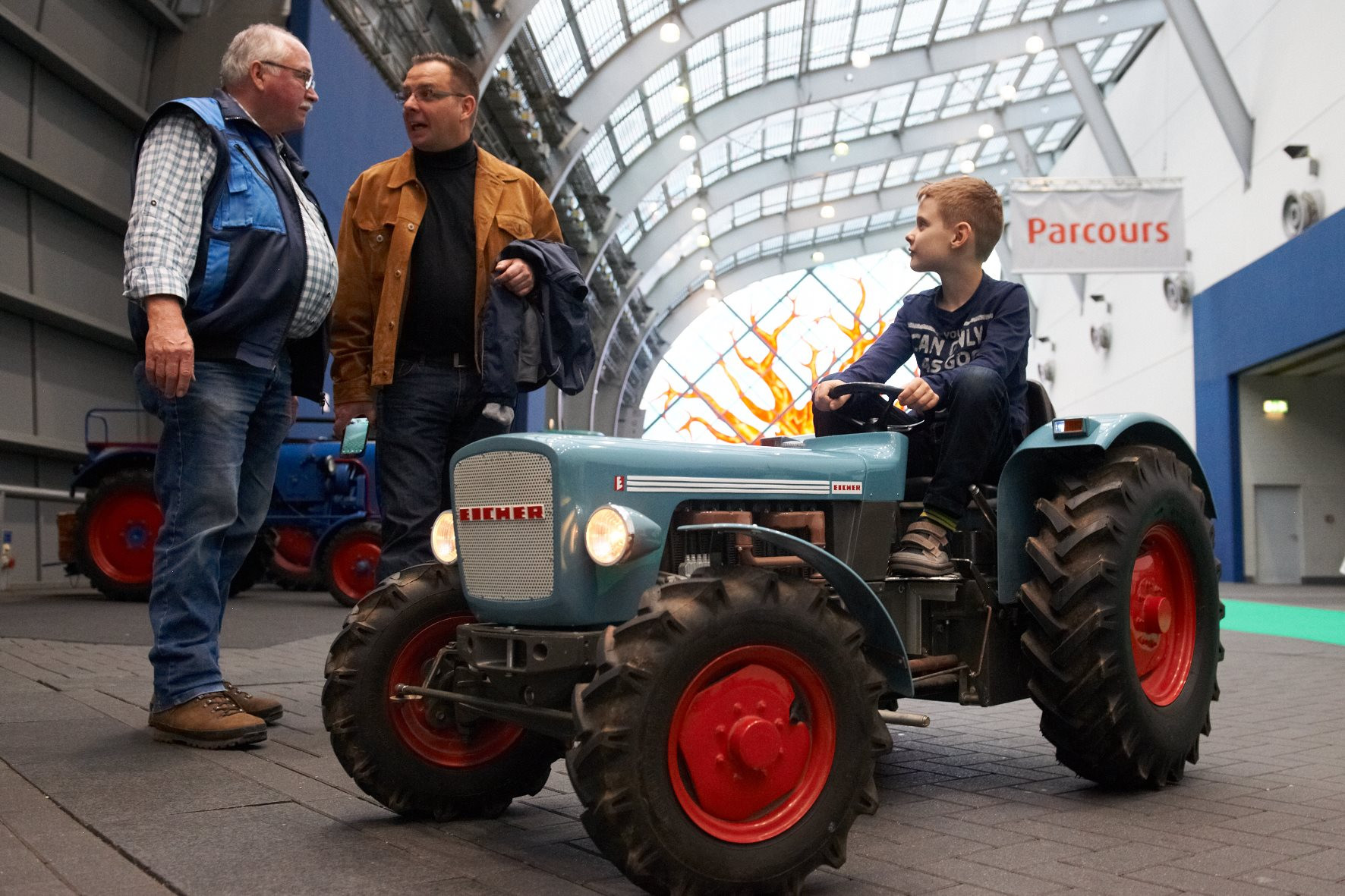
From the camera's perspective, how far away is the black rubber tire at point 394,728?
2.51 meters

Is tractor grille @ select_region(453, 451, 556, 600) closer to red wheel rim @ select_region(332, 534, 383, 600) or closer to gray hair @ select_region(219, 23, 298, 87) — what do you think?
gray hair @ select_region(219, 23, 298, 87)

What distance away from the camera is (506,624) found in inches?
93.4

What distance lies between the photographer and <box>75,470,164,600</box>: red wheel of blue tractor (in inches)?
336

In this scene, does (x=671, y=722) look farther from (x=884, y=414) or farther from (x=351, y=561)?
(x=351, y=561)

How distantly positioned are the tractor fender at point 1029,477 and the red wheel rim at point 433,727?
127cm

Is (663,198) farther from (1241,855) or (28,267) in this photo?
(1241,855)

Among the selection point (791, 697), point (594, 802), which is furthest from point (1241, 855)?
point (594, 802)

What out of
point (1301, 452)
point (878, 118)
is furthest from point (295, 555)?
point (878, 118)

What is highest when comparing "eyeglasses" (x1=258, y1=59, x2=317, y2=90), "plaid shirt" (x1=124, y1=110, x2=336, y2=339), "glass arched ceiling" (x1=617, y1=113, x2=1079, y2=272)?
"glass arched ceiling" (x1=617, y1=113, x2=1079, y2=272)

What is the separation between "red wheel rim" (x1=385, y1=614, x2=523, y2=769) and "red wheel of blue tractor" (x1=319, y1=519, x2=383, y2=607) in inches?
246

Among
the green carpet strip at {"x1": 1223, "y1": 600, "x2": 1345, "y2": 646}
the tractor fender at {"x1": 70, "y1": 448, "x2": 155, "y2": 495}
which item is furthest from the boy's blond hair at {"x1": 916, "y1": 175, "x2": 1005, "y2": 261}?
the tractor fender at {"x1": 70, "y1": 448, "x2": 155, "y2": 495}

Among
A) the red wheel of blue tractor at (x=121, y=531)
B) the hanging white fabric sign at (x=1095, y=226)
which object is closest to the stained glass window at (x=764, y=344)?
the hanging white fabric sign at (x=1095, y=226)

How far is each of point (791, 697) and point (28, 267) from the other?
9.66 m

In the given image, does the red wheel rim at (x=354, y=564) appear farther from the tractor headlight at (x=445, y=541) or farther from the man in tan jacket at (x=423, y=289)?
the tractor headlight at (x=445, y=541)
